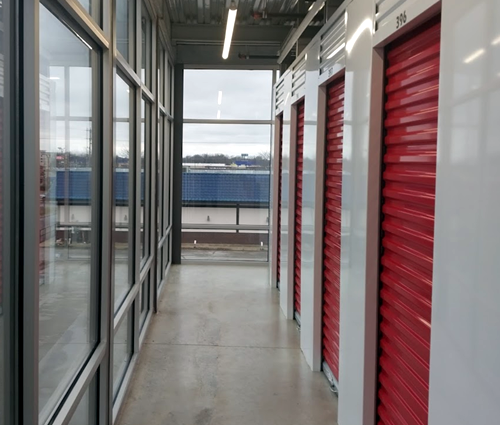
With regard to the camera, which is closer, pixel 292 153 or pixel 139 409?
pixel 139 409

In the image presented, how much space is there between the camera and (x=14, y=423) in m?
2.00

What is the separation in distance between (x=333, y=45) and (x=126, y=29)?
1.67 metres

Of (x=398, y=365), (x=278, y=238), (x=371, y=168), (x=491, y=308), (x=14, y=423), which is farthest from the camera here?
(x=278, y=238)

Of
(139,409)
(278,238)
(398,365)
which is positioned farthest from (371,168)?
(278,238)

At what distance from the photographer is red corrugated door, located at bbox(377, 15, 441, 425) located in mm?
2568

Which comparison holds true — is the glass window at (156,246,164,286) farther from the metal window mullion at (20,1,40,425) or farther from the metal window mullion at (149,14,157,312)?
the metal window mullion at (20,1,40,425)

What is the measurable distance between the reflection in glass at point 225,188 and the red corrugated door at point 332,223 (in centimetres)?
503

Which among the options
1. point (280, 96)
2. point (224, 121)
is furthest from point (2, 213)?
point (224, 121)

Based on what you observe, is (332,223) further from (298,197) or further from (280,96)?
(280,96)

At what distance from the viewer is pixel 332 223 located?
467cm

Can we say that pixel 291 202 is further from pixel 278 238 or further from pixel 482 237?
pixel 482 237

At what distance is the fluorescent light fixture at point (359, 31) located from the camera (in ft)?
10.5

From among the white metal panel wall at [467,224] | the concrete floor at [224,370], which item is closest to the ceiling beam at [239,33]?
the concrete floor at [224,370]

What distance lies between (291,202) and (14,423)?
15.6 ft
